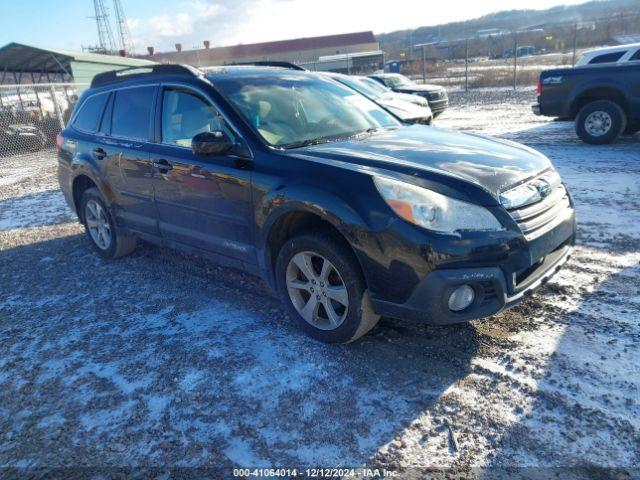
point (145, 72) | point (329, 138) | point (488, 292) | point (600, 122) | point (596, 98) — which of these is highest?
point (145, 72)

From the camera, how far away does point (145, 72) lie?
4523 mm

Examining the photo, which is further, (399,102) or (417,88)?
(417,88)

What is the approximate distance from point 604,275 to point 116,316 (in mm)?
4028

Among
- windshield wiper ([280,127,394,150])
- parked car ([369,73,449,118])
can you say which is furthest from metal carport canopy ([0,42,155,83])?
windshield wiper ([280,127,394,150])

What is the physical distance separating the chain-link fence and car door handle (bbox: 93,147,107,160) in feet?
37.7

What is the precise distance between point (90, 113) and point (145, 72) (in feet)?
3.67

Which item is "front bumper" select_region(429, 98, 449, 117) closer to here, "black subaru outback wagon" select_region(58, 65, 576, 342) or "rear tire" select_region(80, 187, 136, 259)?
"black subaru outback wagon" select_region(58, 65, 576, 342)

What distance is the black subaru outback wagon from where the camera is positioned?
9.03 feet

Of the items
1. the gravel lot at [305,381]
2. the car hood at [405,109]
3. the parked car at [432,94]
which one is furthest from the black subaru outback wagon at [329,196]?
the parked car at [432,94]

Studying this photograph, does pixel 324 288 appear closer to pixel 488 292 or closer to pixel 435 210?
pixel 435 210

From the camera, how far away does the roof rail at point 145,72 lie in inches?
159

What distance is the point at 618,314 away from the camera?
3.33 m

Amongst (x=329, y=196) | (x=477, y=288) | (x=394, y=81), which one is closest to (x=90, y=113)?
(x=329, y=196)

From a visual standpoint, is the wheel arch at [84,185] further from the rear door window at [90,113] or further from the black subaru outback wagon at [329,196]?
the rear door window at [90,113]
